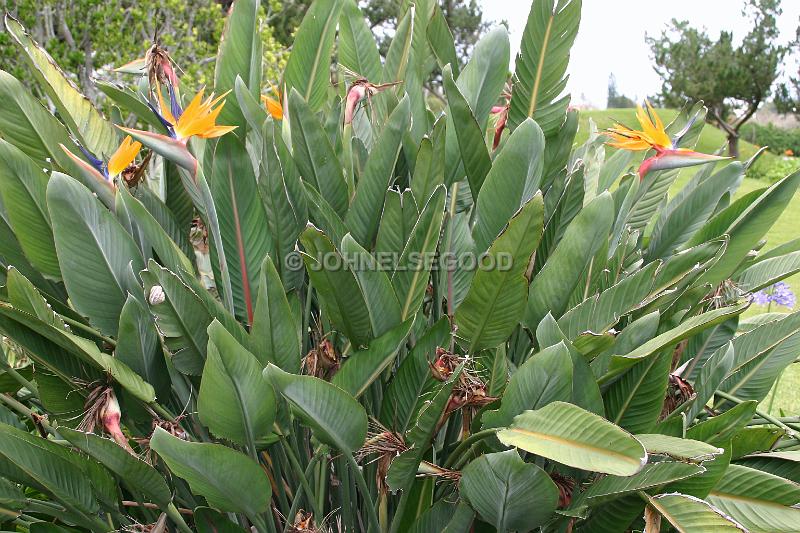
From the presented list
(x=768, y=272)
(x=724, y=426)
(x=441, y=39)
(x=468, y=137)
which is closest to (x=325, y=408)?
(x=468, y=137)

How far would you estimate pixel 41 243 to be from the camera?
119 centimetres

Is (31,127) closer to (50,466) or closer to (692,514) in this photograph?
(50,466)

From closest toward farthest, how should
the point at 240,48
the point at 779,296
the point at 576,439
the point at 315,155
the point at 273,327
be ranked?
the point at 576,439 → the point at 273,327 → the point at 315,155 → the point at 240,48 → the point at 779,296

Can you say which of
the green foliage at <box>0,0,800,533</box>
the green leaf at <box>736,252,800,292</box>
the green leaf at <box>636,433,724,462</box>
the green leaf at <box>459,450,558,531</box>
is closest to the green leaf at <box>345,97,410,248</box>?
the green foliage at <box>0,0,800,533</box>

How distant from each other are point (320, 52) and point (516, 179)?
54cm

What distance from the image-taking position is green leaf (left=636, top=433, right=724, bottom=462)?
94 cm

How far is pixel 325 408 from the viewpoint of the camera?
0.99 m

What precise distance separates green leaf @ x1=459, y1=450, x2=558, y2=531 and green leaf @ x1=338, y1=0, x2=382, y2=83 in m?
0.98

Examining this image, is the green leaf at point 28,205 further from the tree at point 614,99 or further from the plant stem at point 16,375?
Answer: the tree at point 614,99

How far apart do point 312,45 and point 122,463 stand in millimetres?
881

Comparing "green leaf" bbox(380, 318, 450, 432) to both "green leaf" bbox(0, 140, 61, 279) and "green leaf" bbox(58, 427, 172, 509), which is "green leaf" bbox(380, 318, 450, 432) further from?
"green leaf" bbox(0, 140, 61, 279)

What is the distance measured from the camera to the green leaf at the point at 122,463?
0.96 m

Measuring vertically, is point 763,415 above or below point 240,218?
below

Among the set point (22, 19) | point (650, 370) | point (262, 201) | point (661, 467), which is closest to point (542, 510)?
point (661, 467)
